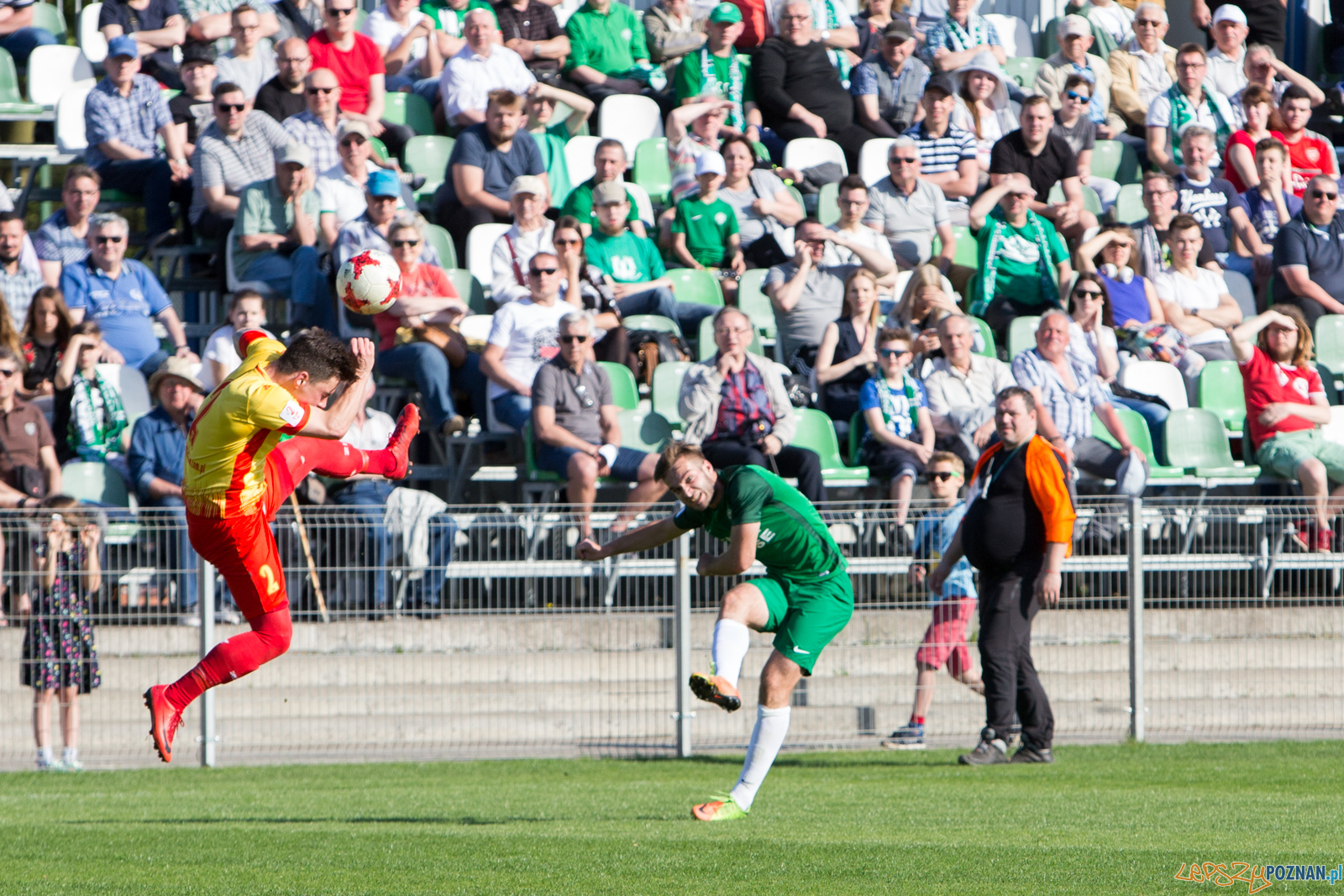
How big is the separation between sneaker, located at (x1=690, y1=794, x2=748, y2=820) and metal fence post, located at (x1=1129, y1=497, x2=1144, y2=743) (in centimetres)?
405

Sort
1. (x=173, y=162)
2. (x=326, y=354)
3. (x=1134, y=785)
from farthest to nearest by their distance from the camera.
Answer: (x=173, y=162)
(x=1134, y=785)
(x=326, y=354)

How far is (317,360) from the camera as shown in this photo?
6582 mm

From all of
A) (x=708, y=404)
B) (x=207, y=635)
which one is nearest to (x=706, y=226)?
(x=708, y=404)

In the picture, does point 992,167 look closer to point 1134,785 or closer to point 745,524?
point 1134,785

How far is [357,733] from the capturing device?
32.7 ft

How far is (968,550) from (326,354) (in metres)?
4.24

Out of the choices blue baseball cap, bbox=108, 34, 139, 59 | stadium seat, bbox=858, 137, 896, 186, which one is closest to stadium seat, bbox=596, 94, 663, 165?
stadium seat, bbox=858, 137, 896, 186

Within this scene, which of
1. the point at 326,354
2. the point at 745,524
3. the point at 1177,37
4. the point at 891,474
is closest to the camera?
the point at 326,354

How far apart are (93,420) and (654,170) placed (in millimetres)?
5291

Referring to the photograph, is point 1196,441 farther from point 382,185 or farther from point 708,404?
point 382,185

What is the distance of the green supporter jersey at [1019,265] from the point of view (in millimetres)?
13094

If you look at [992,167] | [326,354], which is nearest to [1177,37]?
[992,167]

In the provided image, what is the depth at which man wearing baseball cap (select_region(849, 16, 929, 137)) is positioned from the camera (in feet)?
48.8

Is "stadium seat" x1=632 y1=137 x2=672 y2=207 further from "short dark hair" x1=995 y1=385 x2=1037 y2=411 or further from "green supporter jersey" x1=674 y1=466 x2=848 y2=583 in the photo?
"green supporter jersey" x1=674 y1=466 x2=848 y2=583
